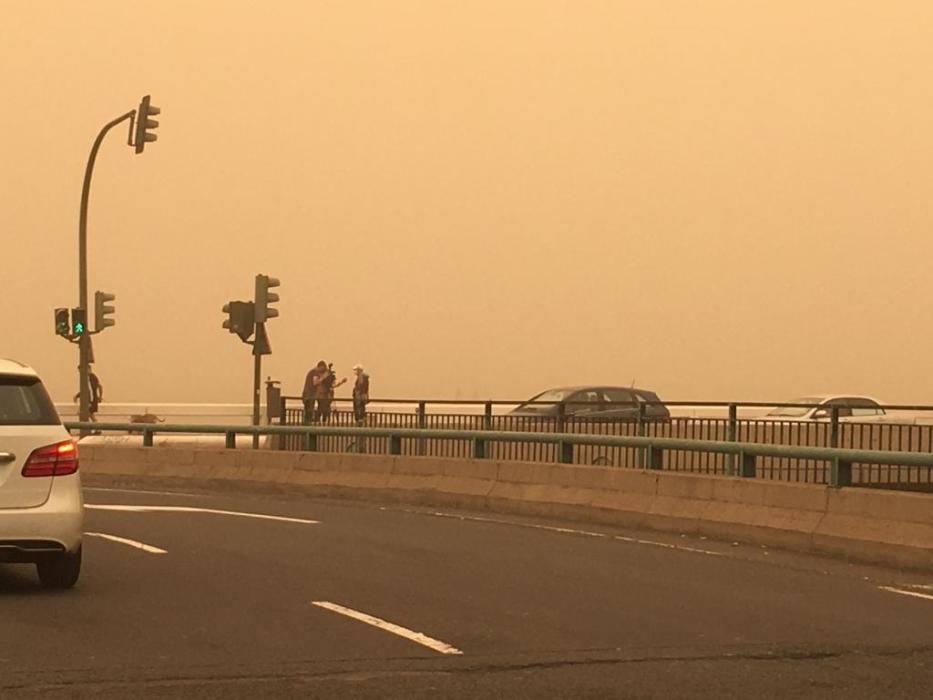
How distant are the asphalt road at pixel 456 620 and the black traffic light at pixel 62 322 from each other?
2378 centimetres

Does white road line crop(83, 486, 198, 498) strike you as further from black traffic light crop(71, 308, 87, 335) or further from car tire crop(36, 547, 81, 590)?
black traffic light crop(71, 308, 87, 335)

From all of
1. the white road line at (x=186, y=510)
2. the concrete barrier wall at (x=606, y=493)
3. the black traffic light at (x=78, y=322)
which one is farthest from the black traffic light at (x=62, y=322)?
the white road line at (x=186, y=510)

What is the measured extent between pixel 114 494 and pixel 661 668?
16.2 m

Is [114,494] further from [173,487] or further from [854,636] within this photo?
[854,636]

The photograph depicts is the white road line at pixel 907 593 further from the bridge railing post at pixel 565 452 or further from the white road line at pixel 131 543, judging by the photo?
the bridge railing post at pixel 565 452

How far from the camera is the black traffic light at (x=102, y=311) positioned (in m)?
39.6

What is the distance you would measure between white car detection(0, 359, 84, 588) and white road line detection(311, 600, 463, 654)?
1.63 meters

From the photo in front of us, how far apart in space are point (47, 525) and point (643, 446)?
356 inches

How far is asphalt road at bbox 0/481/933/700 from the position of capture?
27.1 ft

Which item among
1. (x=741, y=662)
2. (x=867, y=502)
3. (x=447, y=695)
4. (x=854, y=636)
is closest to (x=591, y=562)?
(x=867, y=502)

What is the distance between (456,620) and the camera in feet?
34.4

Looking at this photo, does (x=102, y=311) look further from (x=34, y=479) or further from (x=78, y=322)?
(x=34, y=479)

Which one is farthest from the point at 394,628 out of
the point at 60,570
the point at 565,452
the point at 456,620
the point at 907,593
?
the point at 565,452

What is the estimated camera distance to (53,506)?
1133 centimetres
